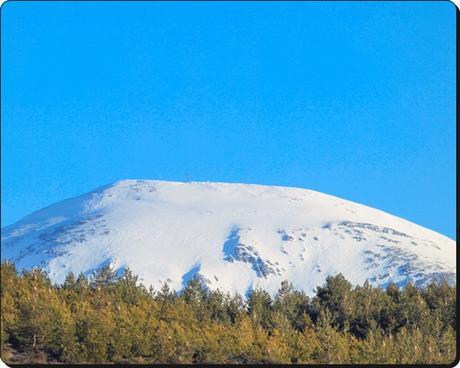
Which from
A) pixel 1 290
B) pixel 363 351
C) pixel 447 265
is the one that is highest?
pixel 447 265

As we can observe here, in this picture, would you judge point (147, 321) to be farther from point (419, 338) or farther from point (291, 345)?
point (419, 338)

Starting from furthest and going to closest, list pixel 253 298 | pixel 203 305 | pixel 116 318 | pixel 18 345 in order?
pixel 253 298
pixel 203 305
pixel 116 318
pixel 18 345

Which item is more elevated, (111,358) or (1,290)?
(1,290)

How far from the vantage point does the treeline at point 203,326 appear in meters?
28.7

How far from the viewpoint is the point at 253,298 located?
4491 cm

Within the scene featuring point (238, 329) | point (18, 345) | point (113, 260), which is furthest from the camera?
point (113, 260)

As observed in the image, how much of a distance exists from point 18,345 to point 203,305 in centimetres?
1361

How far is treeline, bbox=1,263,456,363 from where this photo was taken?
94.2 feet

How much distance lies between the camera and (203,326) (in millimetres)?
34156

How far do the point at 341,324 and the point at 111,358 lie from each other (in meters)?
15.8

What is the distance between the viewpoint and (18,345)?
93.6 feet

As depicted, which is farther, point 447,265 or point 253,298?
point 447,265

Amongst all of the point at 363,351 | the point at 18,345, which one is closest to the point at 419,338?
the point at 363,351

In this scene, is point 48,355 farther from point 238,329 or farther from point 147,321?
point 238,329
